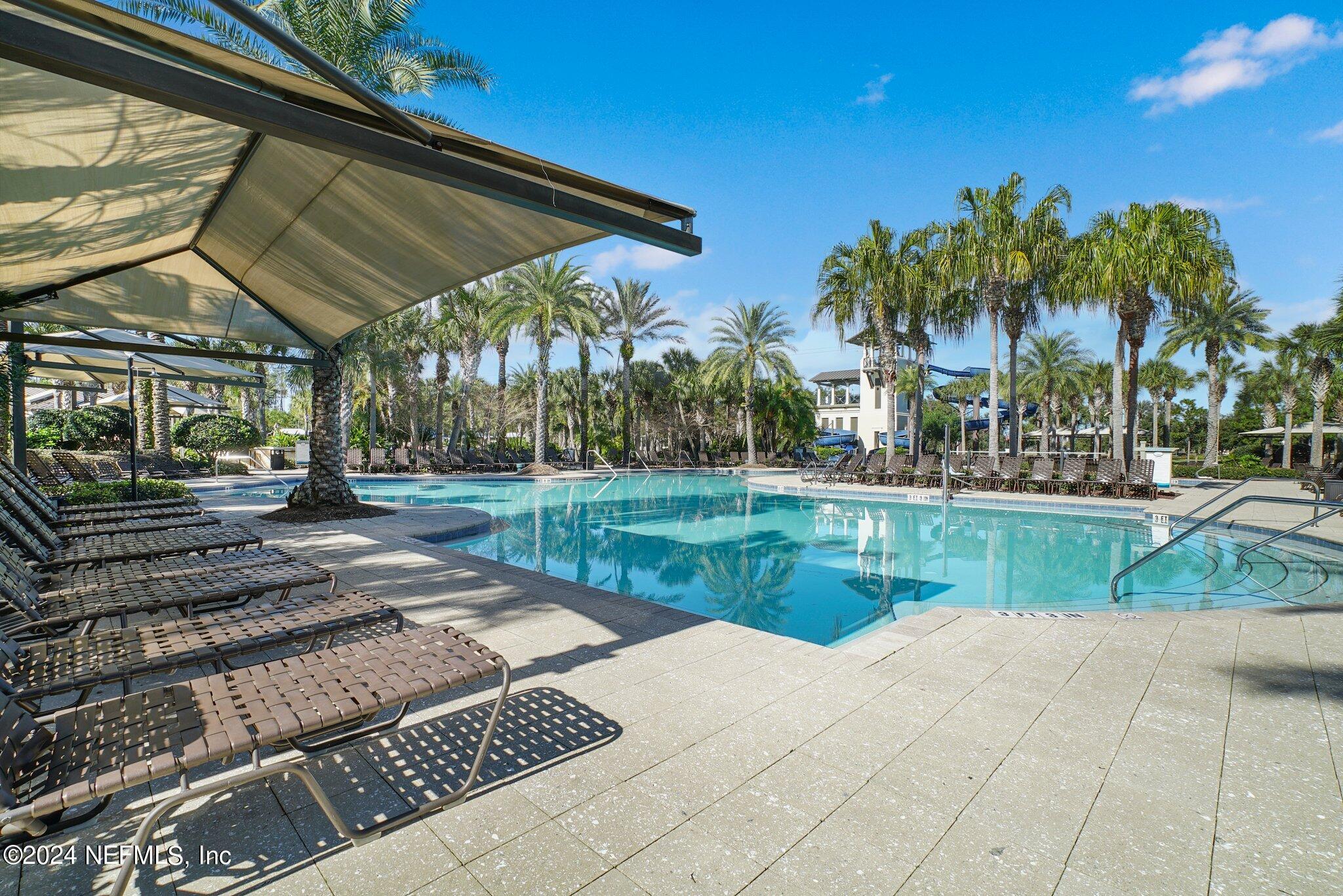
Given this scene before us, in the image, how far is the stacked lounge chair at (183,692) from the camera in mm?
1780

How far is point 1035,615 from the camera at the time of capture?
4.93 meters

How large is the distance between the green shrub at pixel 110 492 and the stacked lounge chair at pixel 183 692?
7466 millimetres

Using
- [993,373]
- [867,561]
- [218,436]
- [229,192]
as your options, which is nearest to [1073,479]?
[993,373]

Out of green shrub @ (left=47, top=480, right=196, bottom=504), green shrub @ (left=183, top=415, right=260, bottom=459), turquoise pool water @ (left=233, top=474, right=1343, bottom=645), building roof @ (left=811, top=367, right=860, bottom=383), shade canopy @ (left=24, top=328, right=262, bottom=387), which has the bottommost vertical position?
turquoise pool water @ (left=233, top=474, right=1343, bottom=645)

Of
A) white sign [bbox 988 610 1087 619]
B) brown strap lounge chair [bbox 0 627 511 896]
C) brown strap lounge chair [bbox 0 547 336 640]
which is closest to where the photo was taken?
brown strap lounge chair [bbox 0 627 511 896]

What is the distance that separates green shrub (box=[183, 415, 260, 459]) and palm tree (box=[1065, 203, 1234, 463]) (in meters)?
33.4

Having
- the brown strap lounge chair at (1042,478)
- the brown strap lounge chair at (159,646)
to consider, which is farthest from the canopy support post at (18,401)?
the brown strap lounge chair at (1042,478)

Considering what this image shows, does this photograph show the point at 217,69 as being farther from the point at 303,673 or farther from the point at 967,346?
the point at 967,346

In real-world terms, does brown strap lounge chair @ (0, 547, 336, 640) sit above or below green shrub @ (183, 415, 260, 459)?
below

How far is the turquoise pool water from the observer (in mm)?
6848

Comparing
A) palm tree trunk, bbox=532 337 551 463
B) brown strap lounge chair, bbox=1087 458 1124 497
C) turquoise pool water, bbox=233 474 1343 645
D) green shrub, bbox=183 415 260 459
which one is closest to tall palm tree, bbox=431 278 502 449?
palm tree trunk, bbox=532 337 551 463

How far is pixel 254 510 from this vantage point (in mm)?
11859

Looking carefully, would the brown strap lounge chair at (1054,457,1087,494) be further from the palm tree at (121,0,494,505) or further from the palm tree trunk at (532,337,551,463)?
the palm tree trunk at (532,337,551,463)

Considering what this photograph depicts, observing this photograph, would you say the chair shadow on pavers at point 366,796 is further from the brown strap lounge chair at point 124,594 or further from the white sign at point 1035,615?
the white sign at point 1035,615
